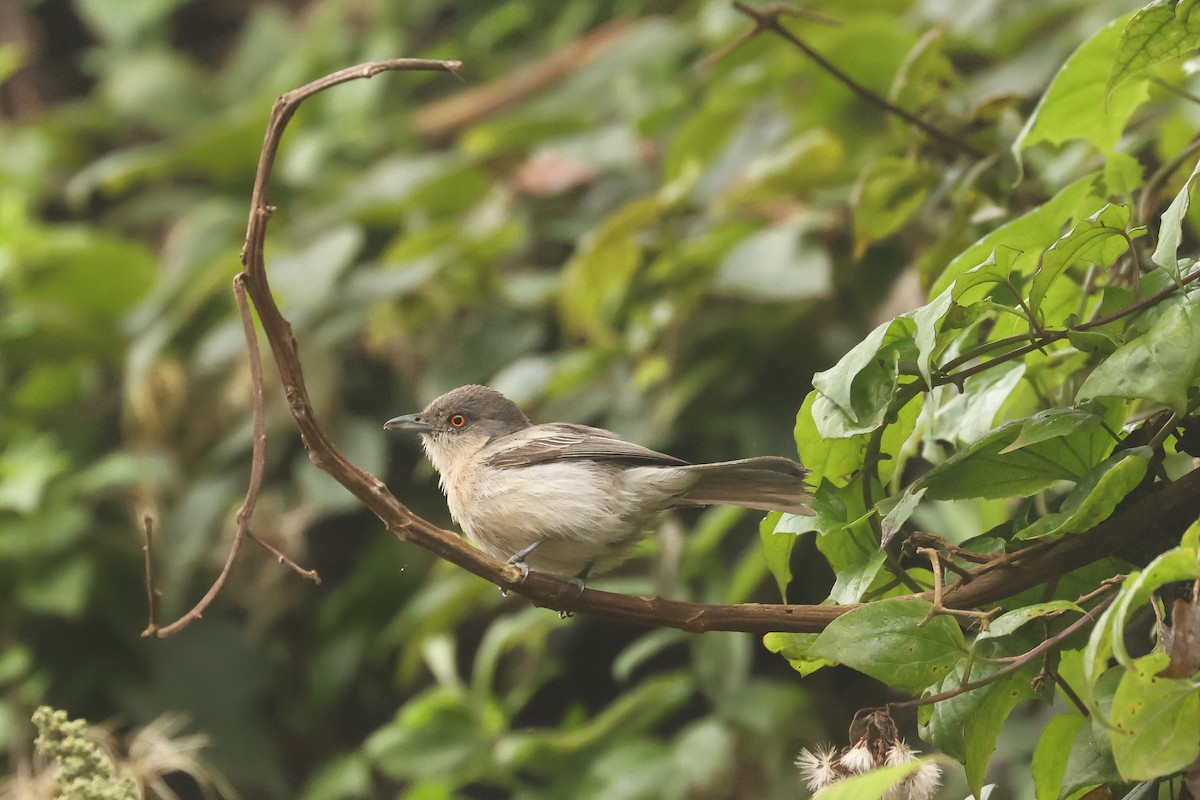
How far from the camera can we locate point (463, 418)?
3.10 meters

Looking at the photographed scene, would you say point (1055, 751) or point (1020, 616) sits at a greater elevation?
point (1020, 616)

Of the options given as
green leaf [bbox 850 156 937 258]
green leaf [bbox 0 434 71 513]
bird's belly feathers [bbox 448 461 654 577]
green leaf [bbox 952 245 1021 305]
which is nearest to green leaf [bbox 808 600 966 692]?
Answer: green leaf [bbox 952 245 1021 305]

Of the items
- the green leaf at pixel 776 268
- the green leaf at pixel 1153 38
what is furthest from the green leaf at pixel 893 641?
the green leaf at pixel 776 268

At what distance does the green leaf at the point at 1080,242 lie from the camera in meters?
1.59

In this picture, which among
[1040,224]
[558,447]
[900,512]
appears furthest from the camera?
[558,447]

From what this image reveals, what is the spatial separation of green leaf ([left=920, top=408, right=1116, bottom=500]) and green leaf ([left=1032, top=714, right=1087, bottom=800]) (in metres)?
0.34

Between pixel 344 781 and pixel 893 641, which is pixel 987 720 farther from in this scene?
pixel 344 781

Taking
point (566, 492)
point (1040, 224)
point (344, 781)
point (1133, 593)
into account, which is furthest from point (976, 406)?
point (344, 781)

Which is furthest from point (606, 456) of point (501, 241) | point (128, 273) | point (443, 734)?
point (128, 273)

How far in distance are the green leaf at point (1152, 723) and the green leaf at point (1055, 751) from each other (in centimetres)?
34

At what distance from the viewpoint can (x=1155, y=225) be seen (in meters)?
2.38

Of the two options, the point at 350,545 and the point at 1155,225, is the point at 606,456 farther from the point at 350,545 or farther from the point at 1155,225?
the point at 350,545

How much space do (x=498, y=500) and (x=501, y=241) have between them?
2127mm

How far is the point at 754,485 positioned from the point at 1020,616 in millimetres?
617
